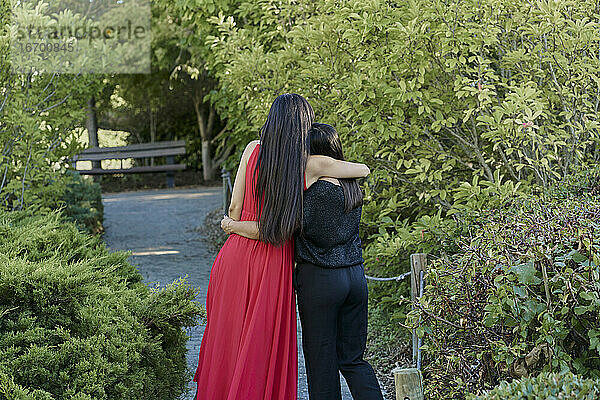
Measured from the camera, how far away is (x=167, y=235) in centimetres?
1119

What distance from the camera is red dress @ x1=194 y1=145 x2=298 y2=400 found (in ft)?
10.9

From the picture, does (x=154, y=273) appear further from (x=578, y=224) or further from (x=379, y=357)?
(x=578, y=224)

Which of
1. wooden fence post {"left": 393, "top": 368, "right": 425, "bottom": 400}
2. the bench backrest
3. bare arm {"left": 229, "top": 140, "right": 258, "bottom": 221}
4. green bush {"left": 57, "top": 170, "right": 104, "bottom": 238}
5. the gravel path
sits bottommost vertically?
the gravel path

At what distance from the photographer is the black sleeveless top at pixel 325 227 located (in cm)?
320

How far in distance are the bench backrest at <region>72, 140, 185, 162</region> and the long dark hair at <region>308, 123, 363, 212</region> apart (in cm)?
1636

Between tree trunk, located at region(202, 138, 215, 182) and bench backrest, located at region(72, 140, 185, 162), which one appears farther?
tree trunk, located at region(202, 138, 215, 182)

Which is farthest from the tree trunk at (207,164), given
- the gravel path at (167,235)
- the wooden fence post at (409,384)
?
the wooden fence post at (409,384)

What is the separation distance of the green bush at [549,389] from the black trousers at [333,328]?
113 centimetres

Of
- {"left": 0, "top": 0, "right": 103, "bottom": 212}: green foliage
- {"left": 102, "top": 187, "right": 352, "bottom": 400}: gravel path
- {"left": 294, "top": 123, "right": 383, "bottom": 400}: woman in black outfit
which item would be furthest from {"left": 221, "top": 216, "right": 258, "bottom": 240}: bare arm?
{"left": 0, "top": 0, "right": 103, "bottom": 212}: green foliage

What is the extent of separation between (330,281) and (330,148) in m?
0.66

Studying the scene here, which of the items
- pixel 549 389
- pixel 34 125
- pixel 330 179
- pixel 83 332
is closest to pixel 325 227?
pixel 330 179

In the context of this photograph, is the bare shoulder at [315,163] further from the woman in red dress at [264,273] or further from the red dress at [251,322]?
the red dress at [251,322]

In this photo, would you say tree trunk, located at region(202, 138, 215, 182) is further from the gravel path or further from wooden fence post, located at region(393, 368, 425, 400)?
wooden fence post, located at region(393, 368, 425, 400)

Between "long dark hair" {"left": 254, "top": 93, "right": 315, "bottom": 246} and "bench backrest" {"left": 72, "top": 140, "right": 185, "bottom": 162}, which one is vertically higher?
"bench backrest" {"left": 72, "top": 140, "right": 185, "bottom": 162}
